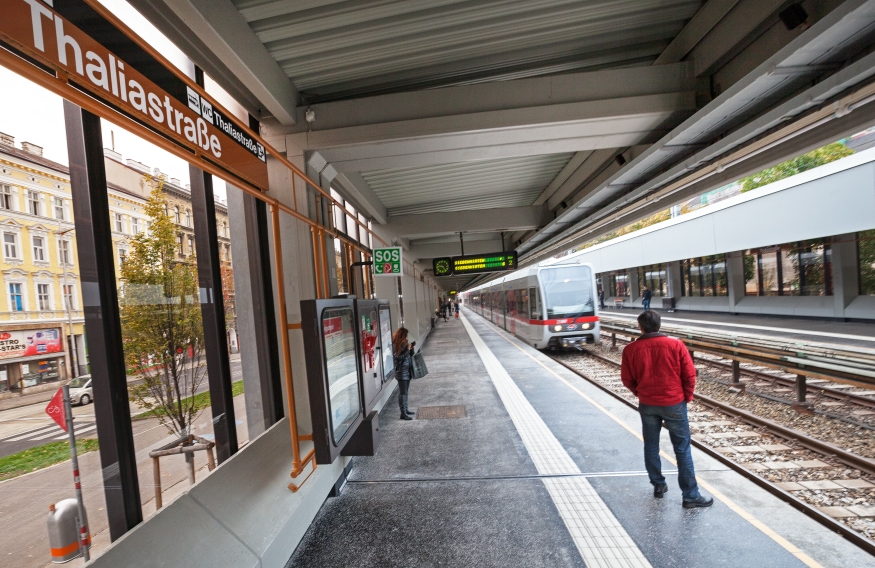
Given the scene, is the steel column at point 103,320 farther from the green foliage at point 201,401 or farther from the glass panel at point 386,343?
the glass panel at point 386,343

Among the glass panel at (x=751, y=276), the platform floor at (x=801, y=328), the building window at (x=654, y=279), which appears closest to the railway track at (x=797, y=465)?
the platform floor at (x=801, y=328)

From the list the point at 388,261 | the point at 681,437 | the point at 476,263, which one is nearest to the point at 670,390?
the point at 681,437

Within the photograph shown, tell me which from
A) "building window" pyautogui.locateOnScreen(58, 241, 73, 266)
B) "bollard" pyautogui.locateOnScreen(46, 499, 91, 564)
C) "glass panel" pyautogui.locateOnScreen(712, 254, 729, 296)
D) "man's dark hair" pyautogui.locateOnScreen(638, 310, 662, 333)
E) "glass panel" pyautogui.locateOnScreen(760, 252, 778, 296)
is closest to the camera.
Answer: "bollard" pyautogui.locateOnScreen(46, 499, 91, 564)

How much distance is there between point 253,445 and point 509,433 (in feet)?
Answer: 11.0

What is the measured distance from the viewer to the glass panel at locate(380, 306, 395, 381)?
582 centimetres

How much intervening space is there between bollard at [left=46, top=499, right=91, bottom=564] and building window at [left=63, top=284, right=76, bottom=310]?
34.4 inches

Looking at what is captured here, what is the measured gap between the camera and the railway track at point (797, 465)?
11.2 feet

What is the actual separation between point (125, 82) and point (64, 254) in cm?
88

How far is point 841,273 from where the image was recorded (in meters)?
13.6

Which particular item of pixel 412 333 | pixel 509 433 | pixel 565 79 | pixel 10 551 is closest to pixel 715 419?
pixel 509 433

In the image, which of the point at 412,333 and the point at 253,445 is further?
the point at 412,333

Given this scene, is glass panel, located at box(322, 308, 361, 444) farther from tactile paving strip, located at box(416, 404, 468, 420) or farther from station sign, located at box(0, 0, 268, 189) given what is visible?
tactile paving strip, located at box(416, 404, 468, 420)

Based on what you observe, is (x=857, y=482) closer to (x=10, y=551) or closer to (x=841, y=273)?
(x=10, y=551)

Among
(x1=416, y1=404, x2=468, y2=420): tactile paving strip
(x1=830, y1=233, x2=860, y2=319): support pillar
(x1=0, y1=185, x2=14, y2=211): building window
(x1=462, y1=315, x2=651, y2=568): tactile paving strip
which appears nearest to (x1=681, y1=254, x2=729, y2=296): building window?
(x1=830, y1=233, x2=860, y2=319): support pillar
